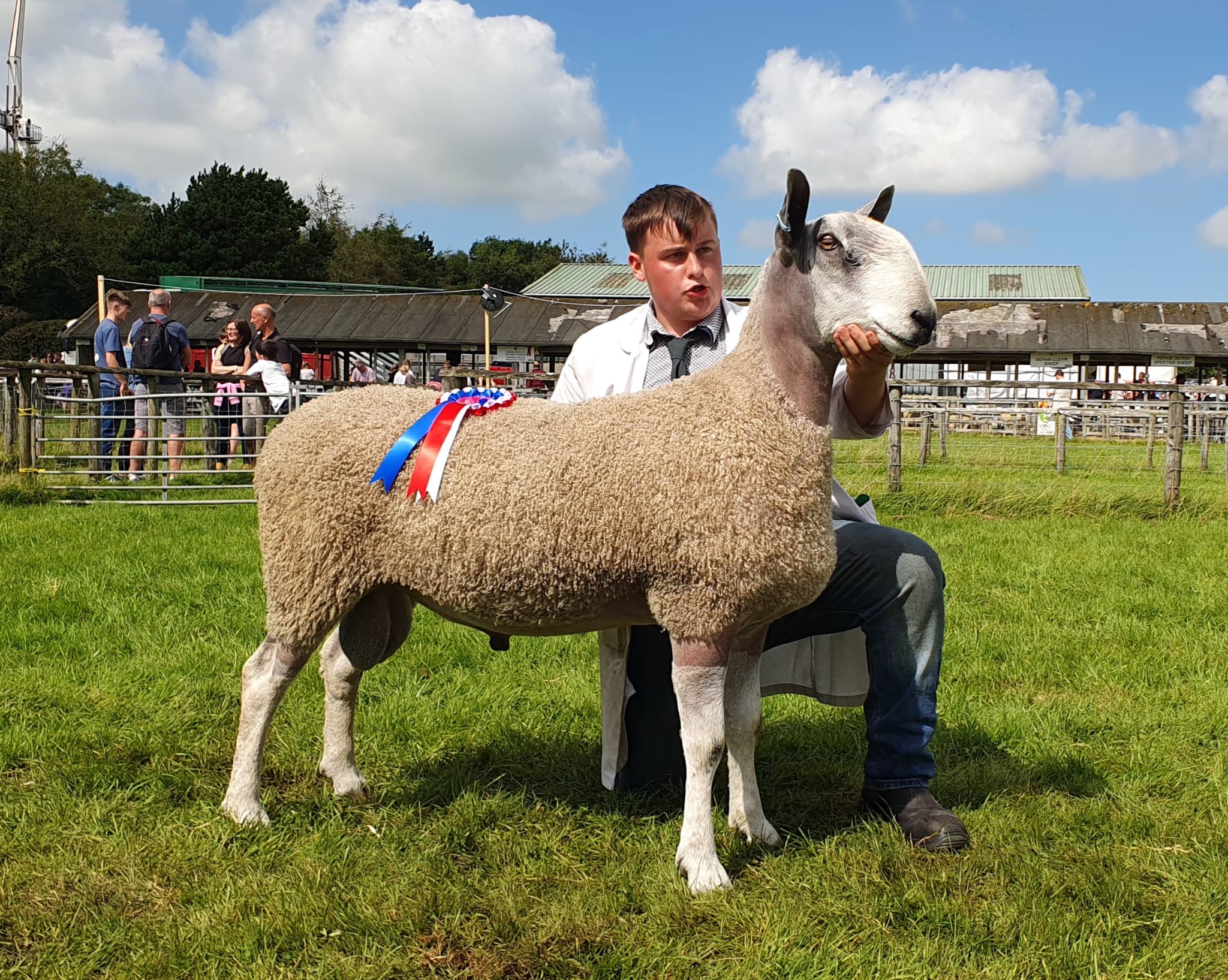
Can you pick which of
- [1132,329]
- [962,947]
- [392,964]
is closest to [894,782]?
[962,947]

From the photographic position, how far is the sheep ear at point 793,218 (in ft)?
8.79

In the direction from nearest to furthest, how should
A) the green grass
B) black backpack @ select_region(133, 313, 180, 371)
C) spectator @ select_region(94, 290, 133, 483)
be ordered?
the green grass < spectator @ select_region(94, 290, 133, 483) < black backpack @ select_region(133, 313, 180, 371)

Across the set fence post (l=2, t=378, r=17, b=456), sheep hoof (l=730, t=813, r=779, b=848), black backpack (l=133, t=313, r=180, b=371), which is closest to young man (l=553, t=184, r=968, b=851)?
sheep hoof (l=730, t=813, r=779, b=848)

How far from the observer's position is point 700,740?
2.91 meters

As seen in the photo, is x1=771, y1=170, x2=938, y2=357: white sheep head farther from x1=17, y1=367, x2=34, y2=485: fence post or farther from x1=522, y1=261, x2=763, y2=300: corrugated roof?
x1=522, y1=261, x2=763, y2=300: corrugated roof

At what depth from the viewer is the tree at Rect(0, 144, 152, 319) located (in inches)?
2263

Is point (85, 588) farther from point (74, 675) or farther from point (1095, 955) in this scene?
point (1095, 955)

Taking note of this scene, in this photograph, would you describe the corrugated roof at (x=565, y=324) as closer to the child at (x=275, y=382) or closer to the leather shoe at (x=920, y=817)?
the child at (x=275, y=382)

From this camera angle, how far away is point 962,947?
2.64 metres

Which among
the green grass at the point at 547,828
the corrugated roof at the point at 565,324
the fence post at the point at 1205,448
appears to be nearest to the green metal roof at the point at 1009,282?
the corrugated roof at the point at 565,324

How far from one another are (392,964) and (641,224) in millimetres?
2442

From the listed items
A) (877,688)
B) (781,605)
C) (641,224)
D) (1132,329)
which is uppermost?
(1132,329)

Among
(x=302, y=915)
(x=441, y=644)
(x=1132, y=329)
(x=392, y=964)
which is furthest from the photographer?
(x=1132, y=329)

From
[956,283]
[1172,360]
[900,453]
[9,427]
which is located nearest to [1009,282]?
[956,283]
